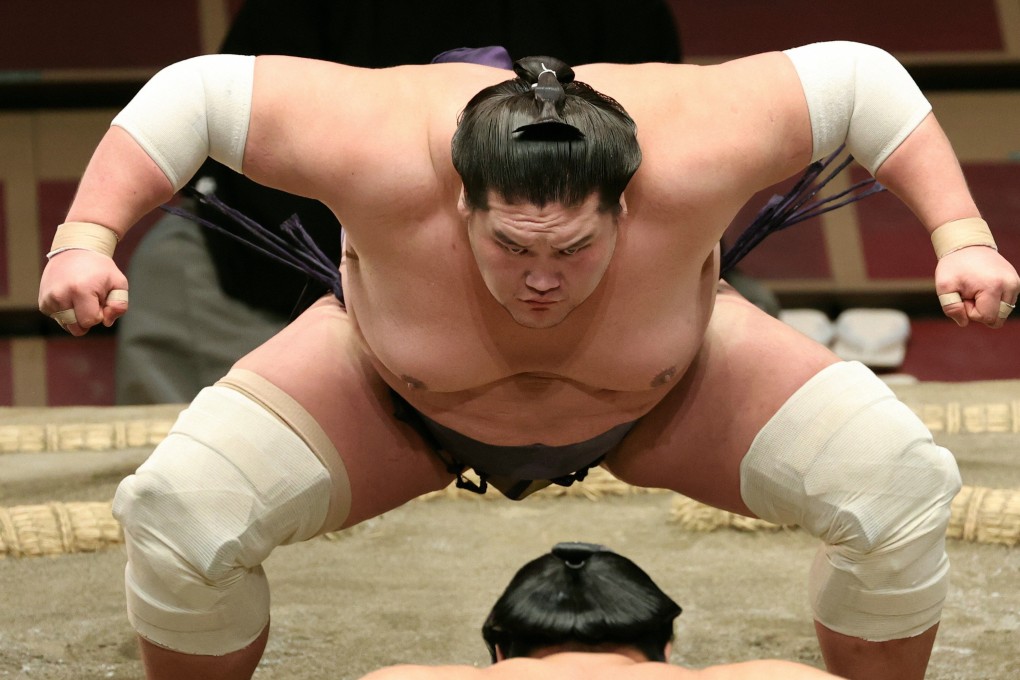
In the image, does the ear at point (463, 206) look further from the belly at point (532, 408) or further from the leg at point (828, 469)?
the leg at point (828, 469)

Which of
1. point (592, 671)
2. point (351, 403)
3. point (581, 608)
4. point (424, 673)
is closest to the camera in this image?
point (424, 673)

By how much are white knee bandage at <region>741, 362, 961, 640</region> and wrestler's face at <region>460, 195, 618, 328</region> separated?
35cm

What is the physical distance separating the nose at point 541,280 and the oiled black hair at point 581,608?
0.31 metres

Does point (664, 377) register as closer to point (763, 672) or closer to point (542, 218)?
point (542, 218)

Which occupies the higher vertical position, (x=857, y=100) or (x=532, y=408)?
(x=857, y=100)

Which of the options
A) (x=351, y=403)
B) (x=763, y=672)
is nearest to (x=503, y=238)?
(x=351, y=403)

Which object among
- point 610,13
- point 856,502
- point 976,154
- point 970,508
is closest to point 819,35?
point 976,154

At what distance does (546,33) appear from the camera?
3529 millimetres

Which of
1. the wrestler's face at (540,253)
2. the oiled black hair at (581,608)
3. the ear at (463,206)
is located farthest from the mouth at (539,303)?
the oiled black hair at (581,608)

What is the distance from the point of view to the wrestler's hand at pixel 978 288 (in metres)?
1.45

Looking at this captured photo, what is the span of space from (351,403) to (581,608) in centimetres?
43

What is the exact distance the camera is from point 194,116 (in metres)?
1.56

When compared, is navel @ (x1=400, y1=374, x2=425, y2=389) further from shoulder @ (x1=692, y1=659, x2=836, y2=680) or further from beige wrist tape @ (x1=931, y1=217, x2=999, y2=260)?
beige wrist tape @ (x1=931, y1=217, x2=999, y2=260)

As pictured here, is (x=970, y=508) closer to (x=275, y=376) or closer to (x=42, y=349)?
(x=275, y=376)
